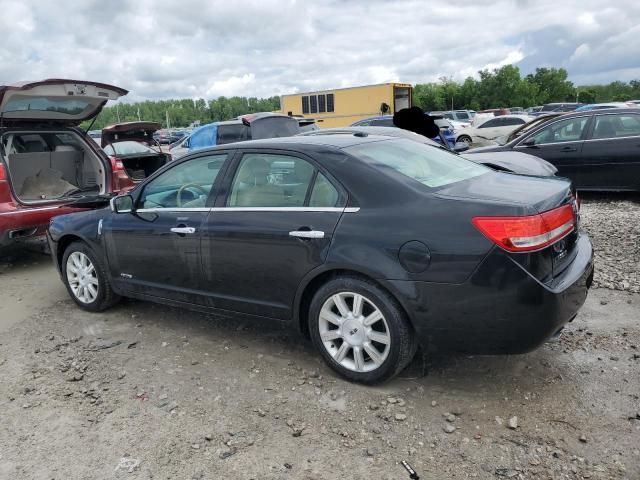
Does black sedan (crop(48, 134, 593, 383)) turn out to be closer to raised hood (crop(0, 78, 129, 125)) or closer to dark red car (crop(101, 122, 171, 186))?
raised hood (crop(0, 78, 129, 125))

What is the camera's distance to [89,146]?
738 centimetres

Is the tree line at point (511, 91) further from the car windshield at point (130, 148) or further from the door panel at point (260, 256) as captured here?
the door panel at point (260, 256)

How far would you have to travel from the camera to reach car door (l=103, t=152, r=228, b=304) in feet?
13.0

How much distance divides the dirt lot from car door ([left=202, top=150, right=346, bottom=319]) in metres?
0.50

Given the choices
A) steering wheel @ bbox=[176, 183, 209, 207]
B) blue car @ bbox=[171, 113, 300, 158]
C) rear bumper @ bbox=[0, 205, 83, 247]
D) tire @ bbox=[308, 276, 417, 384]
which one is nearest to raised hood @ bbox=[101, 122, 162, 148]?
blue car @ bbox=[171, 113, 300, 158]

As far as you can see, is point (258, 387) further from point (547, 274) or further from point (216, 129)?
point (216, 129)

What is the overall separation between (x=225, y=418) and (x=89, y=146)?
18.0 ft

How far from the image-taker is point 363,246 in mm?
3139

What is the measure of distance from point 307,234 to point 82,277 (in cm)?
258

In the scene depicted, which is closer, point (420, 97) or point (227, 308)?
point (227, 308)

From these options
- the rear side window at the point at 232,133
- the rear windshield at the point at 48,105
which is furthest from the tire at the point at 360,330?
the rear side window at the point at 232,133

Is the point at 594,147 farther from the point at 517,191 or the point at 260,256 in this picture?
the point at 260,256

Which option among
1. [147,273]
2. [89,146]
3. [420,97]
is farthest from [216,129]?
[420,97]

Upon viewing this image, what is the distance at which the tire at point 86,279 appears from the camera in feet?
15.6
